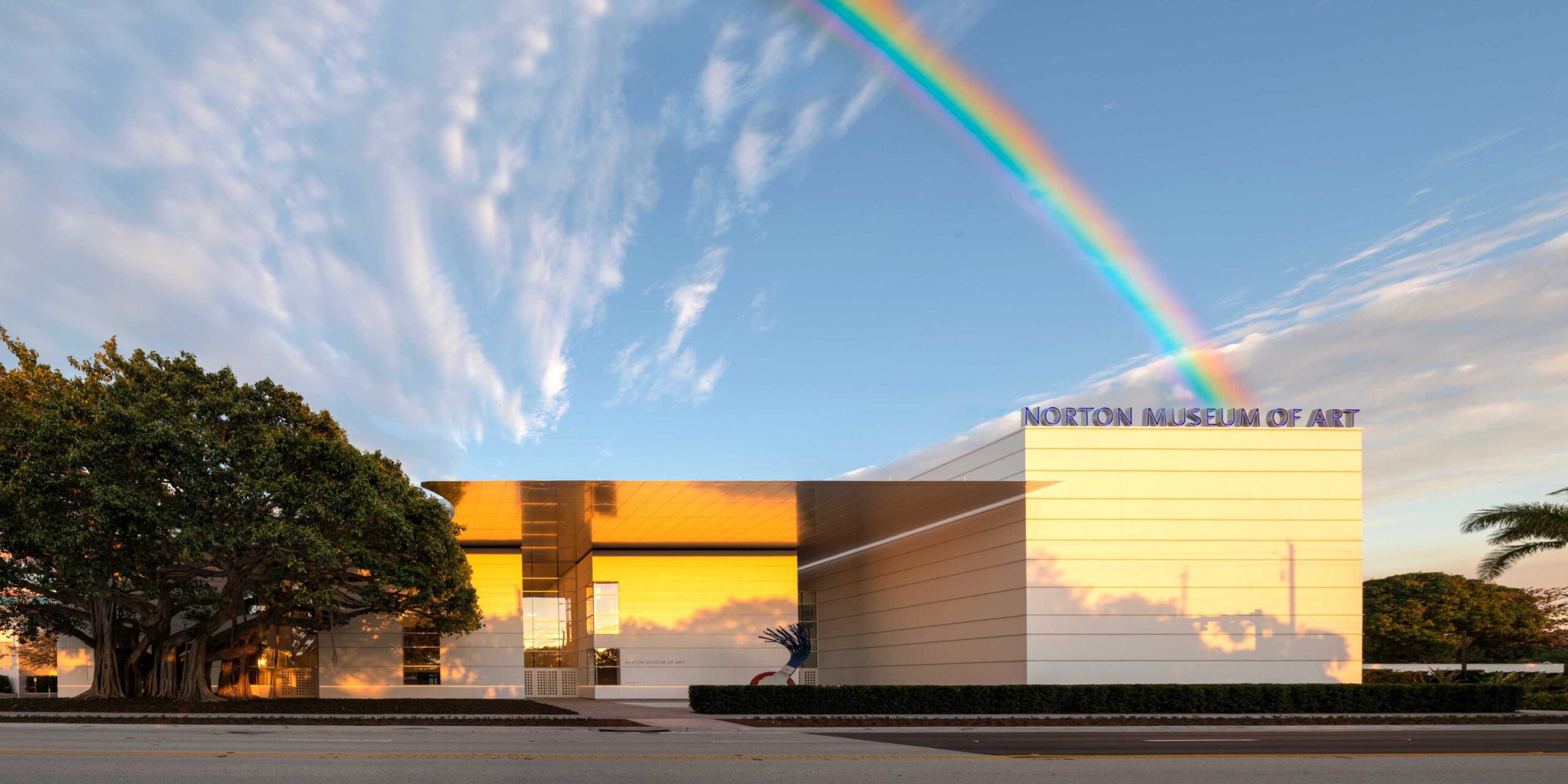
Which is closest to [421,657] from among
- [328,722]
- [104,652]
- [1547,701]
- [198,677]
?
[198,677]

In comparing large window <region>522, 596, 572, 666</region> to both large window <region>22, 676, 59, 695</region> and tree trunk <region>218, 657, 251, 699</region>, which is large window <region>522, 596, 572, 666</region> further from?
large window <region>22, 676, 59, 695</region>

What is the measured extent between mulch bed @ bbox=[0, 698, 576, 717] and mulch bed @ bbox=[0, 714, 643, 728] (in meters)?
1.61

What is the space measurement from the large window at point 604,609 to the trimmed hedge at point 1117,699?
14.5 metres

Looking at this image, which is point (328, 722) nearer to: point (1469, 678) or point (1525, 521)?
point (1525, 521)

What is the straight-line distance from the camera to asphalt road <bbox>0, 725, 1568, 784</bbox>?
42.1 ft

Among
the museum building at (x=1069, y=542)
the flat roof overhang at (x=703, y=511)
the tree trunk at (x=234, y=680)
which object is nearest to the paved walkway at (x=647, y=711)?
the museum building at (x=1069, y=542)

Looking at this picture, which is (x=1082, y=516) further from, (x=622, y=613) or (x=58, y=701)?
(x=58, y=701)

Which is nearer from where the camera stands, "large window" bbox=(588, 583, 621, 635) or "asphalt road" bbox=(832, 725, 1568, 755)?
"asphalt road" bbox=(832, 725, 1568, 755)

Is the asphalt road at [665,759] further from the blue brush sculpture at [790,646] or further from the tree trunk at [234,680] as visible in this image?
the blue brush sculpture at [790,646]

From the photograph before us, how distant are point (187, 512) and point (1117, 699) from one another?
954 inches

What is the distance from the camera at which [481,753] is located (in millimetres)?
15633

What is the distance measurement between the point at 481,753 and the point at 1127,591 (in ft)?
75.1

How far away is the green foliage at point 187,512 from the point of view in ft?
87.7

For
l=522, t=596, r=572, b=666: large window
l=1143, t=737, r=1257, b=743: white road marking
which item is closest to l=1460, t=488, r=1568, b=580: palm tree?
l=1143, t=737, r=1257, b=743: white road marking
